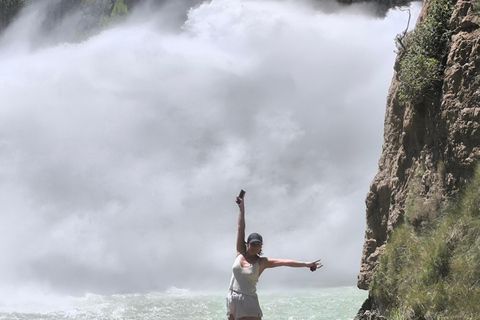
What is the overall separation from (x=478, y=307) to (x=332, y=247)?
9.82 meters

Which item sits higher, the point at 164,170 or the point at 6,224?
the point at 164,170

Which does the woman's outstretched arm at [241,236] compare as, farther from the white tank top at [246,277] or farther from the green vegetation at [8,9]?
the green vegetation at [8,9]

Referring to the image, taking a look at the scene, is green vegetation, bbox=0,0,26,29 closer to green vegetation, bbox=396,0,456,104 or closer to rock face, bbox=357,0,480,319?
rock face, bbox=357,0,480,319

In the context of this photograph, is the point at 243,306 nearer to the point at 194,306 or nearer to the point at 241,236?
the point at 241,236

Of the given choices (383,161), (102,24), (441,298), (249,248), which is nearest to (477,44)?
(383,161)

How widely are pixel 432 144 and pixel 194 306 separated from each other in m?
6.05

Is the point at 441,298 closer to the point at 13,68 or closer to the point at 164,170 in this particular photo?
the point at 164,170

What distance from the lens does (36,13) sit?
41281mm

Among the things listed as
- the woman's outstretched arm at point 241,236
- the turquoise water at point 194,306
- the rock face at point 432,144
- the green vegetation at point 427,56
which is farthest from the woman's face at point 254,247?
the turquoise water at point 194,306

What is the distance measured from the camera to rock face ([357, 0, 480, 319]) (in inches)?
232

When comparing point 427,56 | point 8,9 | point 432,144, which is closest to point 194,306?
point 432,144

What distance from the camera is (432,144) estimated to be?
6.38 meters

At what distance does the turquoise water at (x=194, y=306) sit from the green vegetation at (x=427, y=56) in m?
4.14

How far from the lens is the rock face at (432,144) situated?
19.3 ft
